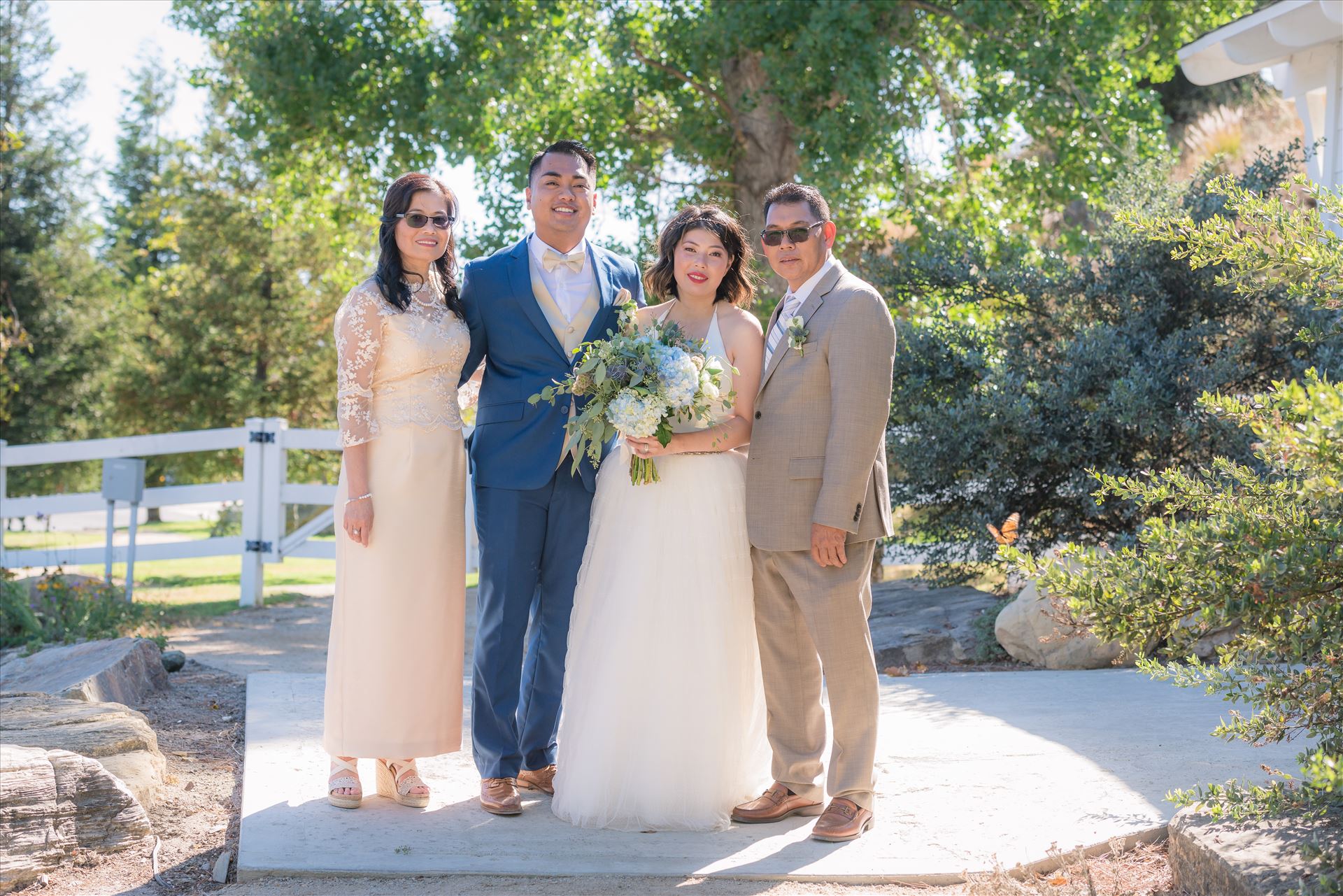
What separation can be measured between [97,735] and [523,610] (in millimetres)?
1693

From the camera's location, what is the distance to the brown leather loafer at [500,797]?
13.5 feet

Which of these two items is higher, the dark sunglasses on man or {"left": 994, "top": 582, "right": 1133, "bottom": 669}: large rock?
the dark sunglasses on man

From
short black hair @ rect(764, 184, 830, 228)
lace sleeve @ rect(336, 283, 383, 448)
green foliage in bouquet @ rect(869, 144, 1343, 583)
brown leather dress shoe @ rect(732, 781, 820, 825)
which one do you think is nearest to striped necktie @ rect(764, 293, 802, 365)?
short black hair @ rect(764, 184, 830, 228)

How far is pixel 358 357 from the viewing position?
13.7 ft

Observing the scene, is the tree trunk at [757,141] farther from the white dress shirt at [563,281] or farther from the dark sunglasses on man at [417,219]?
the dark sunglasses on man at [417,219]

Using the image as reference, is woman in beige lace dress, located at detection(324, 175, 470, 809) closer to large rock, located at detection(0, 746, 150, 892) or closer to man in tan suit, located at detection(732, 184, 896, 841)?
large rock, located at detection(0, 746, 150, 892)

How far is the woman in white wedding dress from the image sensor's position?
399cm

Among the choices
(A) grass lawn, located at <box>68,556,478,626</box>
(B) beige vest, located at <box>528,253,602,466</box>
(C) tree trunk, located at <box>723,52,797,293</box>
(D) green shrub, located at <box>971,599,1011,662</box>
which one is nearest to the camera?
(B) beige vest, located at <box>528,253,602,466</box>

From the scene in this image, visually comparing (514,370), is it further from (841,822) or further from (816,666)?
(841,822)

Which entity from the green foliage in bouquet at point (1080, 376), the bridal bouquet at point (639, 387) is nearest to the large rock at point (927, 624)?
the green foliage in bouquet at point (1080, 376)

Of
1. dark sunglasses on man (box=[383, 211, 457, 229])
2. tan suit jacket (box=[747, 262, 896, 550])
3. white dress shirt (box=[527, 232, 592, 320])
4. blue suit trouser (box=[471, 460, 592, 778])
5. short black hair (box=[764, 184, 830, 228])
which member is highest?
short black hair (box=[764, 184, 830, 228])

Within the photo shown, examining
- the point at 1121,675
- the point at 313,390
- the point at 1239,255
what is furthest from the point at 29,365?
the point at 1239,255

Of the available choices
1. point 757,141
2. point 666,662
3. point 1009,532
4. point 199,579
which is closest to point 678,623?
point 666,662

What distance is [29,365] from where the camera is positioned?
22.4 meters
